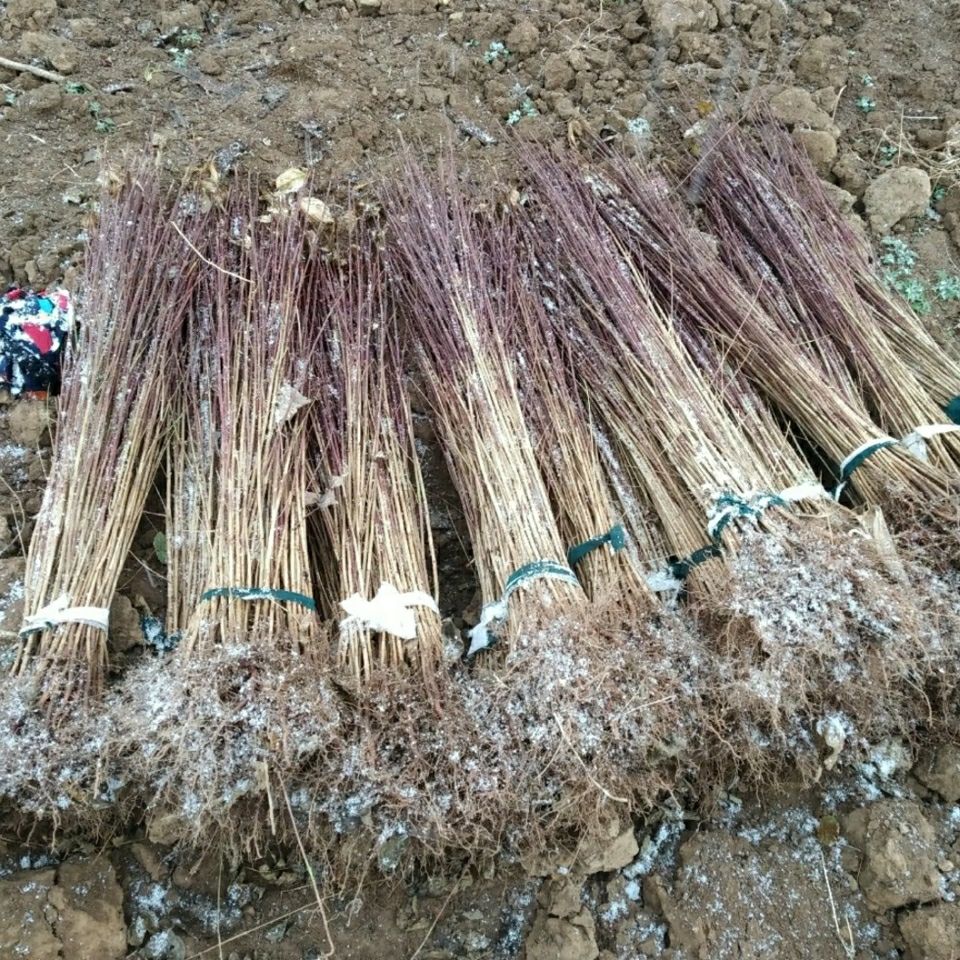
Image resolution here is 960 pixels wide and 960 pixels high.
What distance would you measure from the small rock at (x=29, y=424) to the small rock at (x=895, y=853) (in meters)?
2.63

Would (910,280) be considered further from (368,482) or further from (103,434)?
(103,434)

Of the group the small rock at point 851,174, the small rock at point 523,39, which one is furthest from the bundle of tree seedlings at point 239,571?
the small rock at point 851,174

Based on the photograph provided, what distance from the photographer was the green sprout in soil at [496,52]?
3.30 m

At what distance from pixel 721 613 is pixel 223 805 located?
1.25 meters

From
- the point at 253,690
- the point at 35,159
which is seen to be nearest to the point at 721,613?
the point at 253,690

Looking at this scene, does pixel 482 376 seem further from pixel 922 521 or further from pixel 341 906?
pixel 341 906

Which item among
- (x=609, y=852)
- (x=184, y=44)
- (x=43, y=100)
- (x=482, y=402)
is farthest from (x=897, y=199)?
(x=43, y=100)


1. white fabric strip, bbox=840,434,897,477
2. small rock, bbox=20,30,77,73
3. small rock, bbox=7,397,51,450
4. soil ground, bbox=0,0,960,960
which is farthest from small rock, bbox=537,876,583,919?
small rock, bbox=20,30,77,73

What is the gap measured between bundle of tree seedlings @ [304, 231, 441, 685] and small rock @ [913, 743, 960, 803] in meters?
1.29

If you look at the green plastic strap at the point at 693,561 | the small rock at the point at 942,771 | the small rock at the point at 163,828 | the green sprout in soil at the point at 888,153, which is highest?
the green sprout in soil at the point at 888,153

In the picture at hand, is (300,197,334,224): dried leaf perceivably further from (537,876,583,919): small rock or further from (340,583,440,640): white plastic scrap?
(537,876,583,919): small rock

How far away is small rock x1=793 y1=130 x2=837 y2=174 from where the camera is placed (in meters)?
3.02

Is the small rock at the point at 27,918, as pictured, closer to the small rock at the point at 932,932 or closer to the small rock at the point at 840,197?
the small rock at the point at 932,932

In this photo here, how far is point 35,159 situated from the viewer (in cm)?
296
